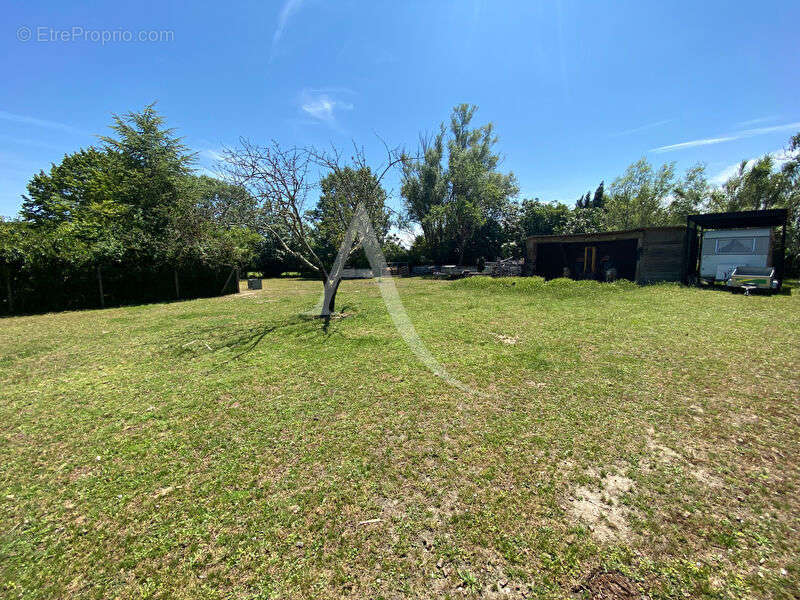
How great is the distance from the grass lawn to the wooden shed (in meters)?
10.4

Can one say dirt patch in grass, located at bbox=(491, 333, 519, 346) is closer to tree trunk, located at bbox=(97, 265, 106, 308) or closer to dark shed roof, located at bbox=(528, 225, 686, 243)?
dark shed roof, located at bbox=(528, 225, 686, 243)

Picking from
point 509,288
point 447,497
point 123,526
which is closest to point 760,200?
point 509,288

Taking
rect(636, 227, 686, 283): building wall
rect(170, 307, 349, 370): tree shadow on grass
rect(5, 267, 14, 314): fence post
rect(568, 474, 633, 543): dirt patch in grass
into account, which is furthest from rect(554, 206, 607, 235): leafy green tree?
rect(5, 267, 14, 314): fence post

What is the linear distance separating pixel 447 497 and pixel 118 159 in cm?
2455

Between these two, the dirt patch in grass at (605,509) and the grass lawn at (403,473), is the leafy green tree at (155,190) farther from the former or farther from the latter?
the dirt patch in grass at (605,509)

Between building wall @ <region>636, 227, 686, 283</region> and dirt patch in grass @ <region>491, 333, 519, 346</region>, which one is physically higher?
building wall @ <region>636, 227, 686, 283</region>

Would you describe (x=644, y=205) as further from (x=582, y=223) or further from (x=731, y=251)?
(x=731, y=251)

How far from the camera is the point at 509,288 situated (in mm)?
13211

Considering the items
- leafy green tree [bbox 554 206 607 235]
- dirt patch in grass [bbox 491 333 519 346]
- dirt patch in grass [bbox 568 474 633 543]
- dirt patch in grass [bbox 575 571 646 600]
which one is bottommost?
dirt patch in grass [bbox 575 571 646 600]

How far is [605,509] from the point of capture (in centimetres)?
205

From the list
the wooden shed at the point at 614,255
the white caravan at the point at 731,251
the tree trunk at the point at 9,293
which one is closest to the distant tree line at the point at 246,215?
the tree trunk at the point at 9,293

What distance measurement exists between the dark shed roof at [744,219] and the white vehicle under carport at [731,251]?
602 millimetres

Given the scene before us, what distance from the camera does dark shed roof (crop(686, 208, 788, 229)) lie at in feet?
36.2

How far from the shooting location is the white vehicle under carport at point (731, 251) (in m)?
11.1
